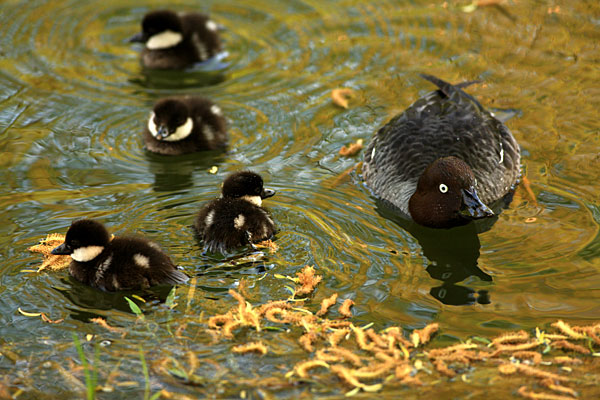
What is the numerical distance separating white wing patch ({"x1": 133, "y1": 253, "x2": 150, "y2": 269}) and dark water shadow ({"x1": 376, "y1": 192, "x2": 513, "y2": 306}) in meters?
1.84

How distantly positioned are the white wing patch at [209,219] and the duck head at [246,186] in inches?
11.7

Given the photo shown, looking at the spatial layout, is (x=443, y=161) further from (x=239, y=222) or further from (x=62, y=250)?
(x=62, y=250)

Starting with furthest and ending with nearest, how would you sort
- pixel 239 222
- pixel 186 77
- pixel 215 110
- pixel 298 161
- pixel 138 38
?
pixel 138 38 < pixel 186 77 < pixel 215 110 < pixel 298 161 < pixel 239 222

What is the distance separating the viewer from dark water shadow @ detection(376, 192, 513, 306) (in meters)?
5.58

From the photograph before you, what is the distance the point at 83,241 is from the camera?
215 inches

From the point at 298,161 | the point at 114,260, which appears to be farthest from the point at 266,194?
the point at 114,260

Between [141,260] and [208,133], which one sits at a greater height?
[141,260]

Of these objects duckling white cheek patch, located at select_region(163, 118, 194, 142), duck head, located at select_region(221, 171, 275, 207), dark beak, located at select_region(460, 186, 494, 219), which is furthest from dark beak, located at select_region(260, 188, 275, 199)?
duckling white cheek patch, located at select_region(163, 118, 194, 142)

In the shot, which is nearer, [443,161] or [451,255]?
[451,255]

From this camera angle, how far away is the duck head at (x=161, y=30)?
29.4 feet

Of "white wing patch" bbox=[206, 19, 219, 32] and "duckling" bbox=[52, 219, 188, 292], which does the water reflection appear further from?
"white wing patch" bbox=[206, 19, 219, 32]

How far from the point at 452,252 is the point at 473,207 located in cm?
37

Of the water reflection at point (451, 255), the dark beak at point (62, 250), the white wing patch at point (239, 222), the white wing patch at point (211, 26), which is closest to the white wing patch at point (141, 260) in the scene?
the dark beak at point (62, 250)

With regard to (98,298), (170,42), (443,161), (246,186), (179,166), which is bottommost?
(179,166)
